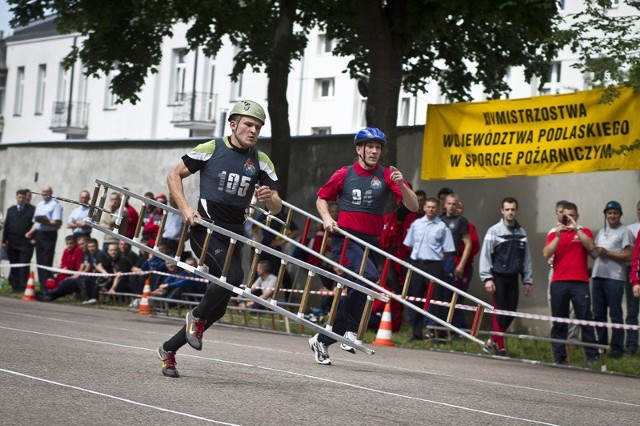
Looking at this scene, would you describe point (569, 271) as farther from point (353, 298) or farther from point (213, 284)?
point (213, 284)

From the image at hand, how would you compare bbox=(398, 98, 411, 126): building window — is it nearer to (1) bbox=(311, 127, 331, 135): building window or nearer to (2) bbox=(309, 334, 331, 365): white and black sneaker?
(1) bbox=(311, 127, 331, 135): building window

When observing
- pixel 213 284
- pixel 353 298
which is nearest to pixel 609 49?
pixel 353 298

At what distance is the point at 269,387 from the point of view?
35.6 feet

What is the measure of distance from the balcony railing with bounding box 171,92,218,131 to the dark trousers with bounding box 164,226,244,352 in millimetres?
52214

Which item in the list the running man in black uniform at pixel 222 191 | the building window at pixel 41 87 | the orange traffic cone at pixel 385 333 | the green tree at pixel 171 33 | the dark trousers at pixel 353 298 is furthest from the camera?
the building window at pixel 41 87

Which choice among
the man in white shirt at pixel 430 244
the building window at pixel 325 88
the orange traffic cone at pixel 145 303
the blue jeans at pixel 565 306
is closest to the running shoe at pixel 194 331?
the blue jeans at pixel 565 306

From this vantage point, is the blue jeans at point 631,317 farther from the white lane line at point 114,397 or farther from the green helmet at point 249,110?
the white lane line at point 114,397

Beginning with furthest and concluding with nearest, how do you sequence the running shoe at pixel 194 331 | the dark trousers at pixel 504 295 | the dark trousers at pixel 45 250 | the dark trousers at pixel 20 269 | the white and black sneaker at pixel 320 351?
the dark trousers at pixel 20 269
the dark trousers at pixel 45 250
the dark trousers at pixel 504 295
the white and black sneaker at pixel 320 351
the running shoe at pixel 194 331

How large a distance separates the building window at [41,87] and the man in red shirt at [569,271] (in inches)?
2239

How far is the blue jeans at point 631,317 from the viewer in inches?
702

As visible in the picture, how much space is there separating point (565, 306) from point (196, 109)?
46.6 m

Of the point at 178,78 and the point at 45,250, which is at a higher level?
the point at 178,78

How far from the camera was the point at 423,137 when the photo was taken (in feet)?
75.7

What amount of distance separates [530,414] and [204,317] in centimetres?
267
